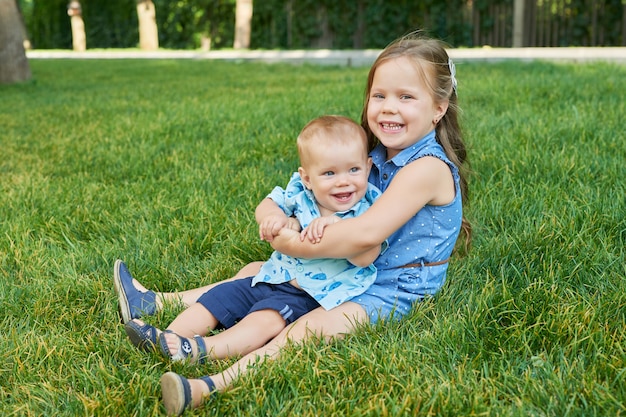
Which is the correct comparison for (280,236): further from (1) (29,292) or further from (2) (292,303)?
(1) (29,292)

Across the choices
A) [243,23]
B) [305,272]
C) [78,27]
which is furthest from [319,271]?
[78,27]

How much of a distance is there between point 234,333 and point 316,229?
383mm

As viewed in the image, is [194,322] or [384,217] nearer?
[384,217]

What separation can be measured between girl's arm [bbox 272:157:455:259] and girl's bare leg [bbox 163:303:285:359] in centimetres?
21

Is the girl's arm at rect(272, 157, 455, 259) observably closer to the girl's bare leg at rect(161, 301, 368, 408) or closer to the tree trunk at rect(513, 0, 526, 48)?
the girl's bare leg at rect(161, 301, 368, 408)

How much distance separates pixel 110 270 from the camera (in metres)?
2.64

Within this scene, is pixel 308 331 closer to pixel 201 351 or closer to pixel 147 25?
pixel 201 351

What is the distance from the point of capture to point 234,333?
80.4 inches

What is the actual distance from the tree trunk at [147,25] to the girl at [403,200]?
1915 cm

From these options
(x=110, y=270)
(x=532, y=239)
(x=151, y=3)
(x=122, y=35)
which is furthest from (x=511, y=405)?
(x=122, y=35)

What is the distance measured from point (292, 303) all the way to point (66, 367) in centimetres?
67

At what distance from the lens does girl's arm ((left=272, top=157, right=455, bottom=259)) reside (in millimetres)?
2029

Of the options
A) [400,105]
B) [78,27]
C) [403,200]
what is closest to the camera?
[403,200]

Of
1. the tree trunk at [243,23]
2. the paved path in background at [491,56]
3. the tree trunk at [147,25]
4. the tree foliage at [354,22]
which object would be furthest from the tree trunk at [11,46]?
the tree trunk at [147,25]
